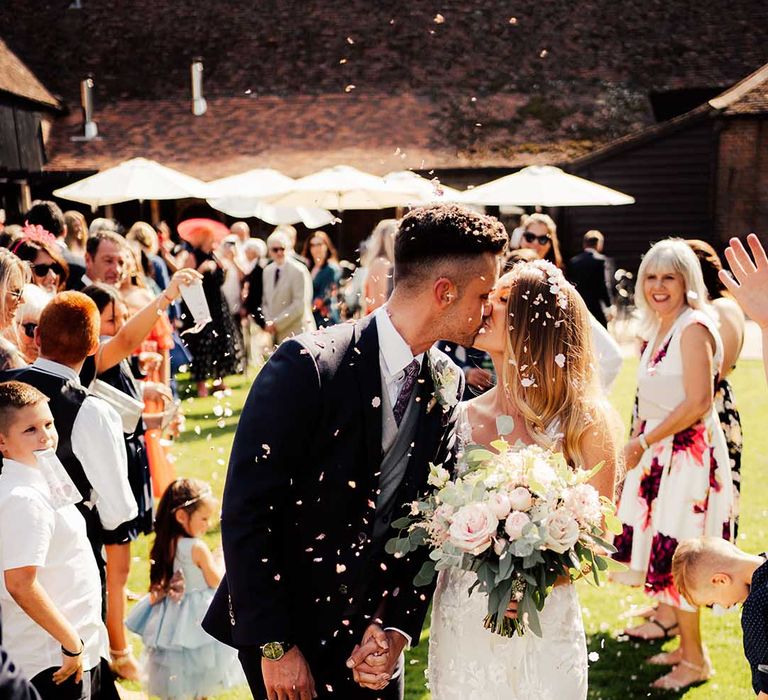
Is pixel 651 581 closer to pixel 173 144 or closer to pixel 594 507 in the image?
pixel 594 507

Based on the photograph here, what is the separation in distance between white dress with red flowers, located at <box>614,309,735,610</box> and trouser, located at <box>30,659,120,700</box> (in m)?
2.86

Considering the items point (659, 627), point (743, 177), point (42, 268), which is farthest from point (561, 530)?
point (743, 177)

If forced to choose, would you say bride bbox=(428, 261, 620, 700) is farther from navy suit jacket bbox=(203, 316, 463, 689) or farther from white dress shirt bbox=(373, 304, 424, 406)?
white dress shirt bbox=(373, 304, 424, 406)

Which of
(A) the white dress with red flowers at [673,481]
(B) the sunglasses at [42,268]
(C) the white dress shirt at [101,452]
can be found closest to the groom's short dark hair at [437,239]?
(C) the white dress shirt at [101,452]

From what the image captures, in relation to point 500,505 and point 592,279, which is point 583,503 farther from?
point 592,279

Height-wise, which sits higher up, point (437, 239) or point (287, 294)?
point (437, 239)

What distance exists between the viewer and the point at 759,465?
898cm

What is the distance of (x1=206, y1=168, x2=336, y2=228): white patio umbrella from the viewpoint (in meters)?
13.6

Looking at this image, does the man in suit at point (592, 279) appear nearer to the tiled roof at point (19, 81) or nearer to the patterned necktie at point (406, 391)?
the patterned necktie at point (406, 391)

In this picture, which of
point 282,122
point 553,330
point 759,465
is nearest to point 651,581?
point 553,330

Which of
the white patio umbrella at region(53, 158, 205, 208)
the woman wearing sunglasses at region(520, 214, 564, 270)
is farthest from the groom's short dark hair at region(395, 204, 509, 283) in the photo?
the white patio umbrella at region(53, 158, 205, 208)

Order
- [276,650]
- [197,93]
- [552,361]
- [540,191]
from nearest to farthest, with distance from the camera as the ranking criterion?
[276,650] → [552,361] → [540,191] → [197,93]

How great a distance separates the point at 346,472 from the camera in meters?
2.69

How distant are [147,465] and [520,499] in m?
3.30
